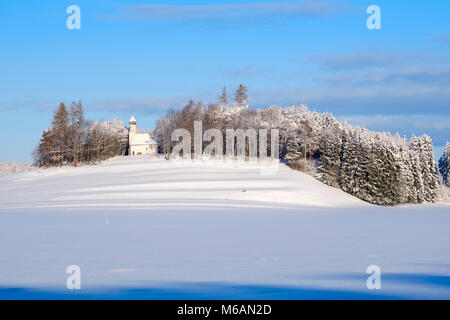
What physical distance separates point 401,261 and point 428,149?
73.9 m

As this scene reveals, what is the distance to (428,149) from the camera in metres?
86.4

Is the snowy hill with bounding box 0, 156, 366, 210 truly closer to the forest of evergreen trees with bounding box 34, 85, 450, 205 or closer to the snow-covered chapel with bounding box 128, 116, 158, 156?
the forest of evergreen trees with bounding box 34, 85, 450, 205

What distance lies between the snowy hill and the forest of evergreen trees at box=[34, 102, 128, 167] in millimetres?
6107

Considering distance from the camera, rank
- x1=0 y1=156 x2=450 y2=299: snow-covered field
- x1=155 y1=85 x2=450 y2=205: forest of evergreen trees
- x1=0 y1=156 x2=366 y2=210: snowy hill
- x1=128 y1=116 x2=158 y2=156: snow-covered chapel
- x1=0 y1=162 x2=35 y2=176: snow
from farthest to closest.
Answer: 1. x1=128 y1=116 x2=158 y2=156: snow-covered chapel
2. x1=0 y1=162 x2=35 y2=176: snow
3. x1=155 y1=85 x2=450 y2=205: forest of evergreen trees
4. x1=0 y1=156 x2=366 y2=210: snowy hill
5. x1=0 y1=156 x2=450 y2=299: snow-covered field

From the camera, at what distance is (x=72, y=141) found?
90.8m

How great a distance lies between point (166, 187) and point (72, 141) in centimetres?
3371

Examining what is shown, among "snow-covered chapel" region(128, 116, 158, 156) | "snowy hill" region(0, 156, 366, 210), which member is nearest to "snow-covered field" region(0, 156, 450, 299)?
"snowy hill" region(0, 156, 366, 210)

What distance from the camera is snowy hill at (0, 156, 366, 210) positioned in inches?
2028

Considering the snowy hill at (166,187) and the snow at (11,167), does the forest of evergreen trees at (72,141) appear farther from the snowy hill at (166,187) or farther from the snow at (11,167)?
the snow at (11,167)

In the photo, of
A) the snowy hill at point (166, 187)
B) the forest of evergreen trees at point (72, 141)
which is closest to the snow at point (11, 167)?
the forest of evergreen trees at point (72, 141)

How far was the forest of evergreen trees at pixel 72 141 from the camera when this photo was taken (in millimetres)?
90125

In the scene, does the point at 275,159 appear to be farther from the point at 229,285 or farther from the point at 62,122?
the point at 229,285

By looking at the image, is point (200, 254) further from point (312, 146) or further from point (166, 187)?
point (312, 146)
